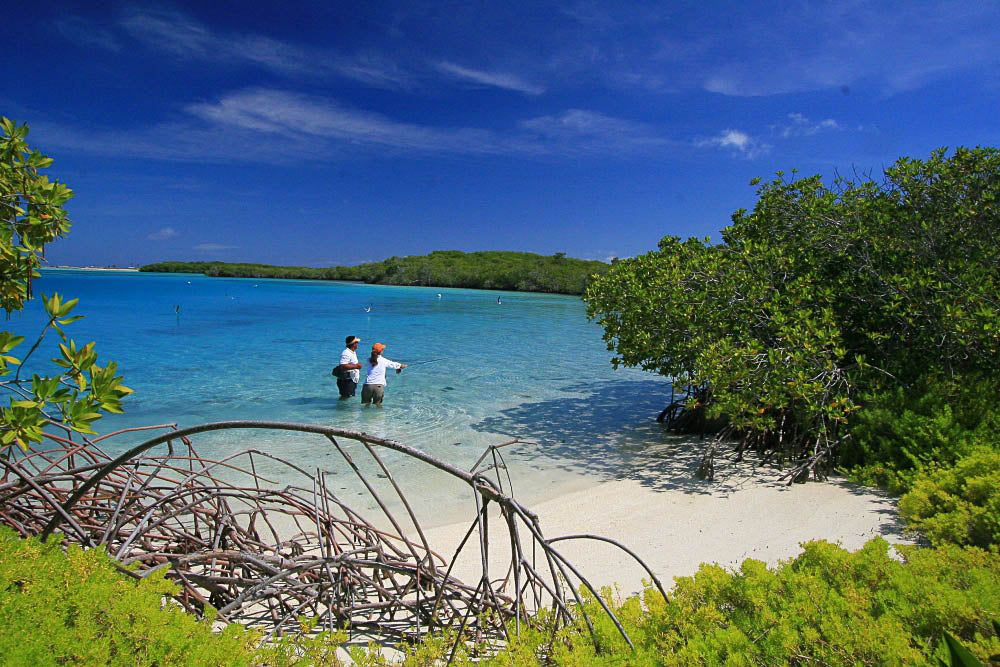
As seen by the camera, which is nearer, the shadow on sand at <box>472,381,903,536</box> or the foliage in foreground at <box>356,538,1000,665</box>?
the foliage in foreground at <box>356,538,1000,665</box>

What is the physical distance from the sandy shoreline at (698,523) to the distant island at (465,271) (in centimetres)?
6416

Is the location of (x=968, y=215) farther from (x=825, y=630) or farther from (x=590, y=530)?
(x=825, y=630)

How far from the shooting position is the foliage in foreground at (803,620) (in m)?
1.90

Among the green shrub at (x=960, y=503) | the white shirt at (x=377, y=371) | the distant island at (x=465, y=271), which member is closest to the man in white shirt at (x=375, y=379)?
the white shirt at (x=377, y=371)

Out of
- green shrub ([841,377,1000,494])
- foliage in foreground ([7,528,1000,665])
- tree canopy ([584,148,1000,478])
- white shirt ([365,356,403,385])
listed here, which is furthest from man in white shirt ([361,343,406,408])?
foliage in foreground ([7,528,1000,665])

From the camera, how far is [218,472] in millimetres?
6527

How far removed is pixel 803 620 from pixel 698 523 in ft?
9.26

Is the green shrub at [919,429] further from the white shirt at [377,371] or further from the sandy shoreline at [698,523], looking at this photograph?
the white shirt at [377,371]

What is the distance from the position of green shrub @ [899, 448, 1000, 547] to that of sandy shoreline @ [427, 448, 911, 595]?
285 millimetres

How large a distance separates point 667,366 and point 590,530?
11.0 ft

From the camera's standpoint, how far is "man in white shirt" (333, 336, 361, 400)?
34.4ft


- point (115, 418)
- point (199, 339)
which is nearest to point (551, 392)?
point (115, 418)

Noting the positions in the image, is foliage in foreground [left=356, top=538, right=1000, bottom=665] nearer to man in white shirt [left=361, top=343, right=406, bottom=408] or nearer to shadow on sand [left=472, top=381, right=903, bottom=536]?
shadow on sand [left=472, top=381, right=903, bottom=536]

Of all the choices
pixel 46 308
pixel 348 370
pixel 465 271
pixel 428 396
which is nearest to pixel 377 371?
pixel 348 370
